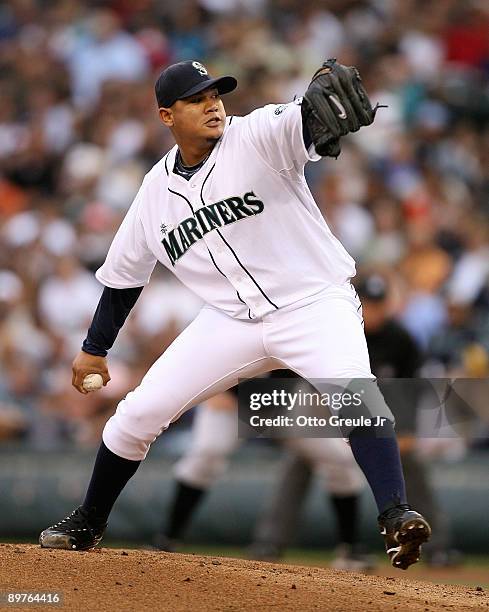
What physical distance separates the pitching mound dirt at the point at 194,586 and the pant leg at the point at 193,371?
51 cm

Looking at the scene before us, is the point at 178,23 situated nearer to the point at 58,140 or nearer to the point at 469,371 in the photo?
the point at 58,140

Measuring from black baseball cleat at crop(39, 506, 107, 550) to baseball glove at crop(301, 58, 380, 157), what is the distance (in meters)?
1.89

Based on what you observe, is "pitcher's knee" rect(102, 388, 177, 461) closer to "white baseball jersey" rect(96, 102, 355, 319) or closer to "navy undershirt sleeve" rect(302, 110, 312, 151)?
"white baseball jersey" rect(96, 102, 355, 319)

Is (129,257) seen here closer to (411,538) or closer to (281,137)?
(281,137)

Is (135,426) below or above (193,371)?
below

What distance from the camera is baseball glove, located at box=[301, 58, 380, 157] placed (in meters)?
3.90

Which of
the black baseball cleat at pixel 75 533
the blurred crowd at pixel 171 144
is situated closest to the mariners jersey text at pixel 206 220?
the black baseball cleat at pixel 75 533

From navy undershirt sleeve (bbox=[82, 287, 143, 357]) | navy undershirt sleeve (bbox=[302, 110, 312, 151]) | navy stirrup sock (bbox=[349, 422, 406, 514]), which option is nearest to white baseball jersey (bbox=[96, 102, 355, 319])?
navy undershirt sleeve (bbox=[302, 110, 312, 151])

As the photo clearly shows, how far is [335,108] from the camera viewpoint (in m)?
3.92

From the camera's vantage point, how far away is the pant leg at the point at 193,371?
4.52 m

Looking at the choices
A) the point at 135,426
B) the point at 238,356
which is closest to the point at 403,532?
the point at 238,356

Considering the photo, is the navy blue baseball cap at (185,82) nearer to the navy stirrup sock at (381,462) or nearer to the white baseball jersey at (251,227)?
the white baseball jersey at (251,227)

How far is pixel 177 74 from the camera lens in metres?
4.49

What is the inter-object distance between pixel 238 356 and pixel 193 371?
7.5 inches
